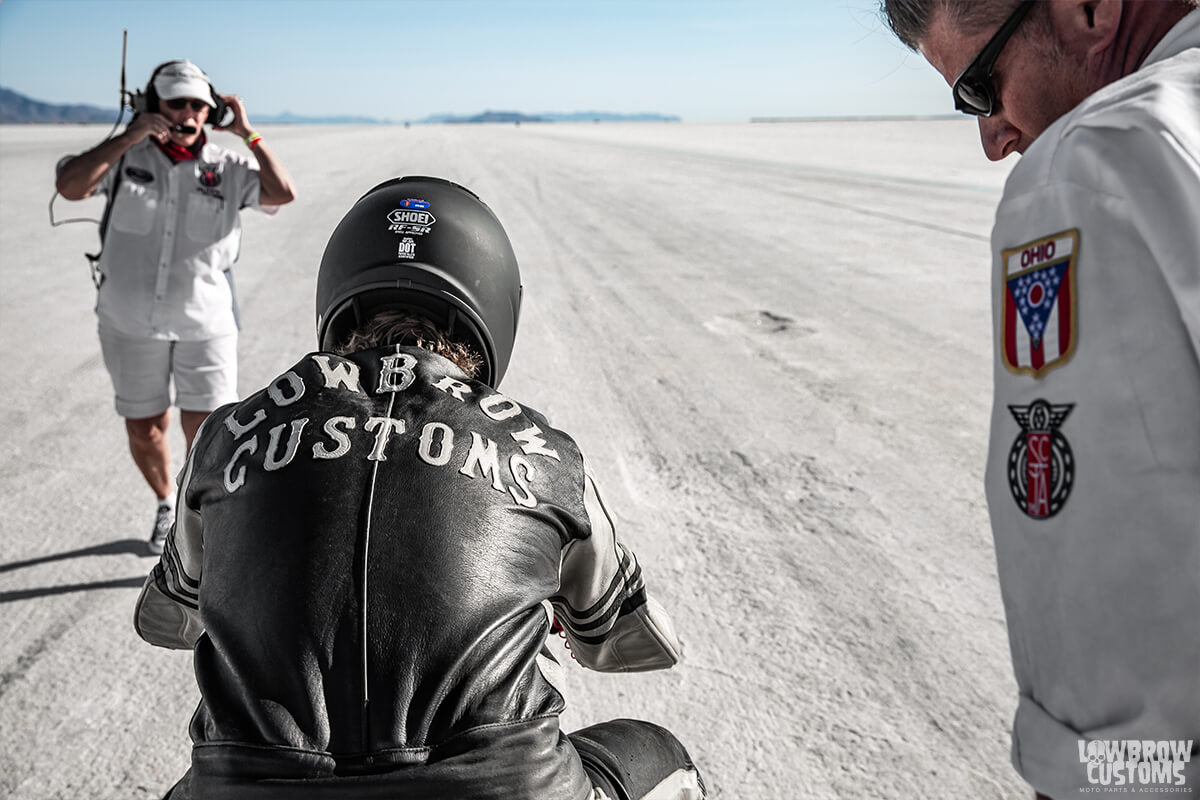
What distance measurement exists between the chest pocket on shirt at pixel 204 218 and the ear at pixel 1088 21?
12.7 feet

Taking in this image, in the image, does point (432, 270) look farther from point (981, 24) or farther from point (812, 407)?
point (812, 407)

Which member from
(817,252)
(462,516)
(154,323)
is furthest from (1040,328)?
(817,252)

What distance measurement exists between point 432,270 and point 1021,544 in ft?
4.74

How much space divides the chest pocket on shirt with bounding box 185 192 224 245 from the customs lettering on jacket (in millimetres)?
2800

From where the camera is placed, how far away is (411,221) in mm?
2137

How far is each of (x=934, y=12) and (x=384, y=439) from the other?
1.07 meters

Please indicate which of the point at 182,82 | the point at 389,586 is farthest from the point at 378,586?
the point at 182,82

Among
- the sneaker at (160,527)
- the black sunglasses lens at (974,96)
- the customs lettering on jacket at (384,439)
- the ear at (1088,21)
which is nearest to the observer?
the ear at (1088,21)

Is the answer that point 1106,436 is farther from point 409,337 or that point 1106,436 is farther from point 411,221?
point 411,221

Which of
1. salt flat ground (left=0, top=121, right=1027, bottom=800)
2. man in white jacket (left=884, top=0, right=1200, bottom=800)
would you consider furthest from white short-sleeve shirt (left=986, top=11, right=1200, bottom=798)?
salt flat ground (left=0, top=121, right=1027, bottom=800)

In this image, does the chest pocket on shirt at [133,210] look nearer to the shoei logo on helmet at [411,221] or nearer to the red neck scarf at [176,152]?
the red neck scarf at [176,152]

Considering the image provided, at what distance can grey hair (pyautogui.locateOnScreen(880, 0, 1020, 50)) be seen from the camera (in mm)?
1142

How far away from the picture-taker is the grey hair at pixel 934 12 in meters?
1.14

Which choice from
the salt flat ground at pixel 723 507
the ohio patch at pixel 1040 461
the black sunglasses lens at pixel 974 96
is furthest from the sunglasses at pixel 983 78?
the salt flat ground at pixel 723 507
